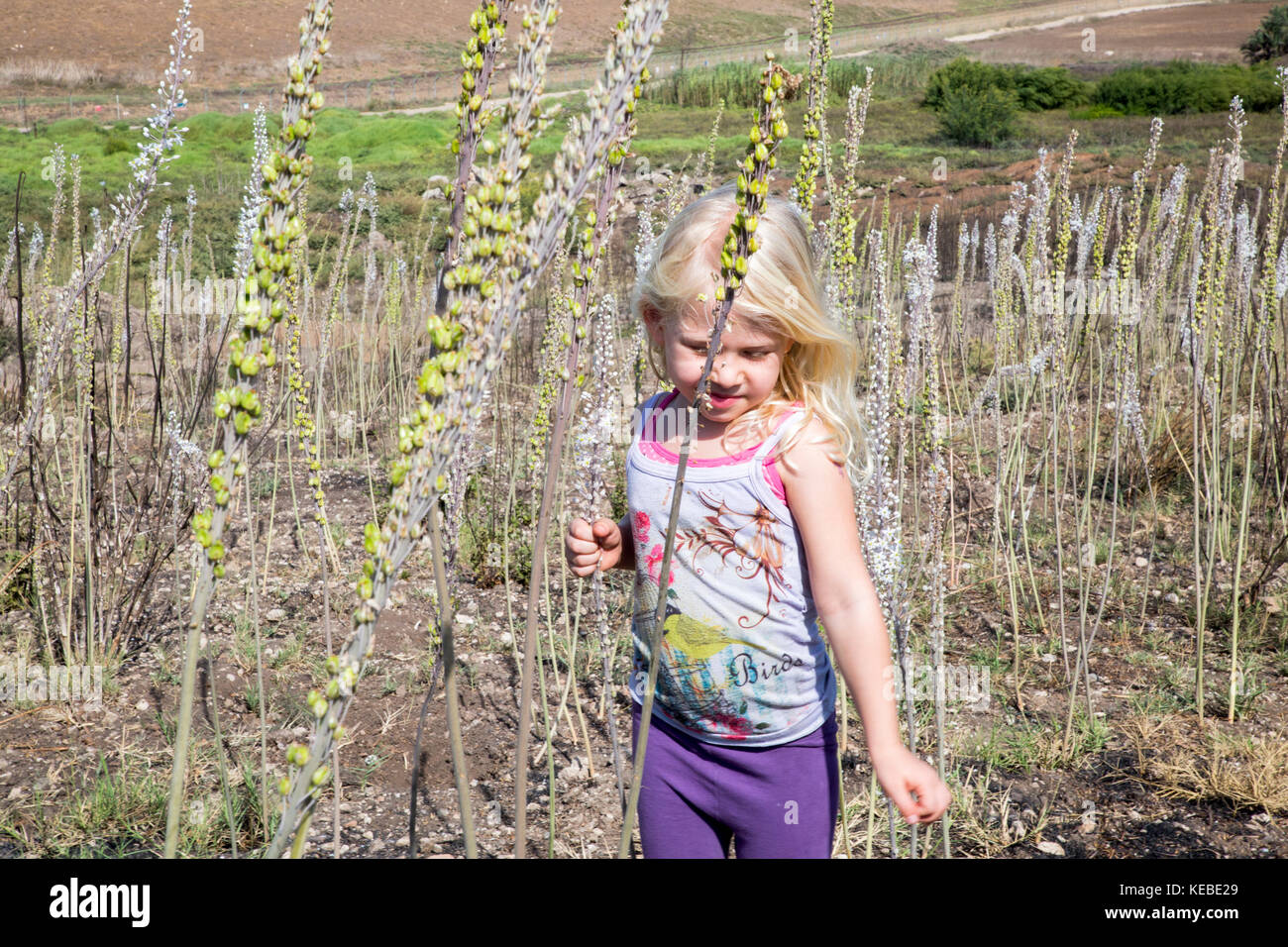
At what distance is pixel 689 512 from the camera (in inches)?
61.3

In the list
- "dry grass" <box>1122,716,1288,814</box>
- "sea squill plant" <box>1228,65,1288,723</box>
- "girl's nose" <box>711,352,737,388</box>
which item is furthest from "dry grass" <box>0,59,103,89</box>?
"dry grass" <box>1122,716,1288,814</box>

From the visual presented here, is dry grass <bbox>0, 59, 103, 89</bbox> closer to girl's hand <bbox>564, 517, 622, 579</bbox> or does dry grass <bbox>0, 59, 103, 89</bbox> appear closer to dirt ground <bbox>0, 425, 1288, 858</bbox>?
dirt ground <bbox>0, 425, 1288, 858</bbox>

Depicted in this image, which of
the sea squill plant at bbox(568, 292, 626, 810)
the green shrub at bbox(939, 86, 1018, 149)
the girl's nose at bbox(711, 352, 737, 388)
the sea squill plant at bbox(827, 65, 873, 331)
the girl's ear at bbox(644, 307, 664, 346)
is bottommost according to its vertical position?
the sea squill plant at bbox(568, 292, 626, 810)

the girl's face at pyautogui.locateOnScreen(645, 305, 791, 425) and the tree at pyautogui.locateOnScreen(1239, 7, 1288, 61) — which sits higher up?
the tree at pyautogui.locateOnScreen(1239, 7, 1288, 61)

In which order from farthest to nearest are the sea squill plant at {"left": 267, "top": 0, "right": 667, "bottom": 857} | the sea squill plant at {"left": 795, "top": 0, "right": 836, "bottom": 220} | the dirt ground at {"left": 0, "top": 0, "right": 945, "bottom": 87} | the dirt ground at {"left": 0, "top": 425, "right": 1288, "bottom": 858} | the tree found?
the tree, the dirt ground at {"left": 0, "top": 0, "right": 945, "bottom": 87}, the dirt ground at {"left": 0, "top": 425, "right": 1288, "bottom": 858}, the sea squill plant at {"left": 795, "top": 0, "right": 836, "bottom": 220}, the sea squill plant at {"left": 267, "top": 0, "right": 667, "bottom": 857}

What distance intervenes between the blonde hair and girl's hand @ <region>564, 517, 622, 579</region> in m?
0.27

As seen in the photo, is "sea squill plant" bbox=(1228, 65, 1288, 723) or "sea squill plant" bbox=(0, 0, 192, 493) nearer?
"sea squill plant" bbox=(0, 0, 192, 493)

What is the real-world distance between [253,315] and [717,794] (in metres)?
1.15

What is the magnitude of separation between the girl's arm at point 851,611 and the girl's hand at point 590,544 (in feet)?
1.05

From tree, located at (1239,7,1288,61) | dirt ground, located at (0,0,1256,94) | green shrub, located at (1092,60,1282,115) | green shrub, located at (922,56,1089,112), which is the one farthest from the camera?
tree, located at (1239,7,1288,61)

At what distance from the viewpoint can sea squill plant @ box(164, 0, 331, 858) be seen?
2.58ft
